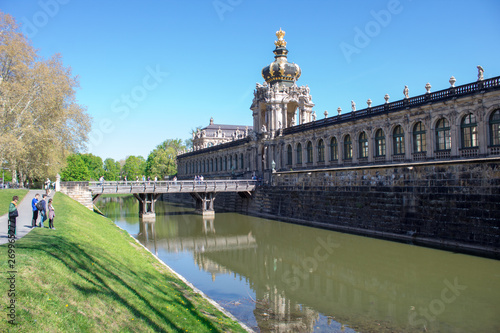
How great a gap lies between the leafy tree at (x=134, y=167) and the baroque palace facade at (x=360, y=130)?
69.0 metres

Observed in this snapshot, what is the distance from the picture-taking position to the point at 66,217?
62.6 feet

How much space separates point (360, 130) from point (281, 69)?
2035 centimetres

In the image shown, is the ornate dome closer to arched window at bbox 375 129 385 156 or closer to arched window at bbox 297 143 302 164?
arched window at bbox 297 143 302 164

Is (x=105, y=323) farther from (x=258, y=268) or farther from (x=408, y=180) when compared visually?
(x=408, y=180)

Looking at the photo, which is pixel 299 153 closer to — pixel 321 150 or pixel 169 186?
pixel 321 150

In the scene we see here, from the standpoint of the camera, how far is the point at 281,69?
51250mm

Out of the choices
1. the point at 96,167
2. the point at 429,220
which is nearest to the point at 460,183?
the point at 429,220

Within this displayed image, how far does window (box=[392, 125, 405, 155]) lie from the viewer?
30062 millimetres

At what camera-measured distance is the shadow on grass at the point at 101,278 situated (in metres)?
8.75

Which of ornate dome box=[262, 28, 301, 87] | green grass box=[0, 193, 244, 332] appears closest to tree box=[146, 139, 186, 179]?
ornate dome box=[262, 28, 301, 87]

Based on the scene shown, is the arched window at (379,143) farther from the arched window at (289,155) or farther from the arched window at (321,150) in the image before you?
→ the arched window at (289,155)

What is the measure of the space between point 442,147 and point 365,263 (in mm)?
12562

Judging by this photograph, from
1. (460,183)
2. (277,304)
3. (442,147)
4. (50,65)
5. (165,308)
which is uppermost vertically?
(50,65)

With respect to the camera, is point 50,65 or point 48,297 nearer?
point 48,297
